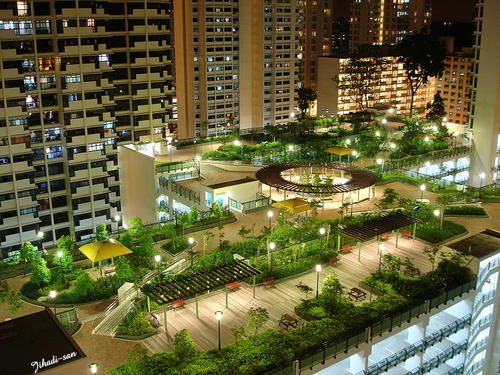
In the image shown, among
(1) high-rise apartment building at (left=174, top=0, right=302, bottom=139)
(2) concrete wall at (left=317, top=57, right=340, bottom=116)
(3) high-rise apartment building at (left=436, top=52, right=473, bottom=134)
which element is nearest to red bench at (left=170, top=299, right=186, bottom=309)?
(1) high-rise apartment building at (left=174, top=0, right=302, bottom=139)

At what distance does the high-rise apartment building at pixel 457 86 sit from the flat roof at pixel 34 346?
327 ft

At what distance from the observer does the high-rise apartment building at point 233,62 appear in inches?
3605

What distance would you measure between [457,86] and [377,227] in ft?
290

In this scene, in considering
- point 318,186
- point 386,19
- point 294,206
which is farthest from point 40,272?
point 386,19

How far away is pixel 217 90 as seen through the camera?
96.7m

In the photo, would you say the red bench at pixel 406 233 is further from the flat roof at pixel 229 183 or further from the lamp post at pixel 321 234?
the flat roof at pixel 229 183

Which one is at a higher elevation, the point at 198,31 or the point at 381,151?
the point at 198,31

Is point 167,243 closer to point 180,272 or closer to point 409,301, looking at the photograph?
point 180,272

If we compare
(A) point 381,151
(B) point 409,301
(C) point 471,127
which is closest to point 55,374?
(B) point 409,301

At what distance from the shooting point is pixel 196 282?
92.7ft

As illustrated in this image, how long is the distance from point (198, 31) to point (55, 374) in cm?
7680

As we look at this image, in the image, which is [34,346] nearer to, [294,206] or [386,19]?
[294,206]

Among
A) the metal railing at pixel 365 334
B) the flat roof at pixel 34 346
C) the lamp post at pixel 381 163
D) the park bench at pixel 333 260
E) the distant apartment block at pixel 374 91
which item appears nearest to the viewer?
the flat roof at pixel 34 346

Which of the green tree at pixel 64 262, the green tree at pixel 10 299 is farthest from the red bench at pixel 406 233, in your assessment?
the green tree at pixel 10 299
